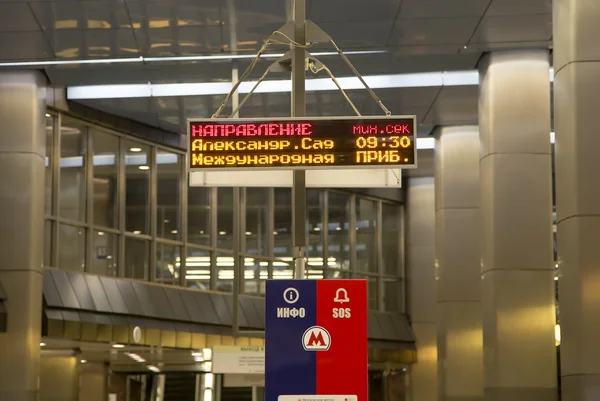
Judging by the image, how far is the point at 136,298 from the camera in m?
25.1

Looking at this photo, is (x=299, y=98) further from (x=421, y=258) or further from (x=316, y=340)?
(x=421, y=258)

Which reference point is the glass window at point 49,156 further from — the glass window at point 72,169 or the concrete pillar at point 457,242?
the concrete pillar at point 457,242

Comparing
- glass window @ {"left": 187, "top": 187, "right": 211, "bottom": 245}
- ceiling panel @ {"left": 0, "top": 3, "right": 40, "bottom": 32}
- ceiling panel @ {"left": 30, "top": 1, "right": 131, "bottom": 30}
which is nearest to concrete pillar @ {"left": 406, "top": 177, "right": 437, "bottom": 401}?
glass window @ {"left": 187, "top": 187, "right": 211, "bottom": 245}

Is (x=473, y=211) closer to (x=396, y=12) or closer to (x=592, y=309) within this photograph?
(x=396, y=12)

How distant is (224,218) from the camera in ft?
95.4

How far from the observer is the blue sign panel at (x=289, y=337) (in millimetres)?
7844

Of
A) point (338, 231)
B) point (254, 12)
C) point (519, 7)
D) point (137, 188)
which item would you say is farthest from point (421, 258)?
point (254, 12)

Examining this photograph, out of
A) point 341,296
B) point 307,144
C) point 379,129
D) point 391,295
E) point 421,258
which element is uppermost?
point 421,258

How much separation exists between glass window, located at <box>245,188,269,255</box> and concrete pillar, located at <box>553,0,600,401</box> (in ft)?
55.4

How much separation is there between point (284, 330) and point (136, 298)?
17.5 metres

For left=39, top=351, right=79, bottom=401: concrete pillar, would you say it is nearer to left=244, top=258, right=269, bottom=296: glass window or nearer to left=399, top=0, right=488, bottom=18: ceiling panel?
left=244, top=258, right=269, bottom=296: glass window

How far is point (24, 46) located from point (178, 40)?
256 cm

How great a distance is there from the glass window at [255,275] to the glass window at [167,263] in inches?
94.1

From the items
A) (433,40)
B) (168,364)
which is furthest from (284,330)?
(168,364)
